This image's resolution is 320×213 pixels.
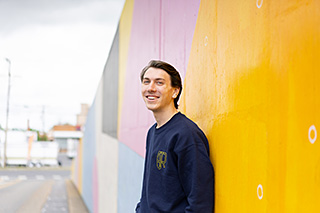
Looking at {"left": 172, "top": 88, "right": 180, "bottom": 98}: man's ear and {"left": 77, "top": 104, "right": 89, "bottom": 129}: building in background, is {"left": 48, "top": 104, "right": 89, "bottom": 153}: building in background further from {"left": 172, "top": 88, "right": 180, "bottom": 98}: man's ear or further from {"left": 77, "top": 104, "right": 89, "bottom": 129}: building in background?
{"left": 172, "top": 88, "right": 180, "bottom": 98}: man's ear

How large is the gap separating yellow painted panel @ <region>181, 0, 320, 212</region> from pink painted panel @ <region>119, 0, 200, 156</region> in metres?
0.46

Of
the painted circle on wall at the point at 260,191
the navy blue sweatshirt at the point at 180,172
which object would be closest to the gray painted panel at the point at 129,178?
the navy blue sweatshirt at the point at 180,172

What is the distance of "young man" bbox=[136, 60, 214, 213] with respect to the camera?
170 centimetres

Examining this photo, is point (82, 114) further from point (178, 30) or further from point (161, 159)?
point (161, 159)

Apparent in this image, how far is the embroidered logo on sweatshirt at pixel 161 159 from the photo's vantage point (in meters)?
1.83

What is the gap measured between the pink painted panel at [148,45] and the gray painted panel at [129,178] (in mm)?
109

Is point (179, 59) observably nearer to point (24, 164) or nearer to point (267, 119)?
point (267, 119)

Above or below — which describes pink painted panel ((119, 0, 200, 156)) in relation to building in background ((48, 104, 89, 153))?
above

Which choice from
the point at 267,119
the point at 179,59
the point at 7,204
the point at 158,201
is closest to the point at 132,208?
the point at 179,59

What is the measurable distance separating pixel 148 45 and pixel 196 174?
91.4 inches

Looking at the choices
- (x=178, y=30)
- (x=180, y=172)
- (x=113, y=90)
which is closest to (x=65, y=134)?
(x=113, y=90)

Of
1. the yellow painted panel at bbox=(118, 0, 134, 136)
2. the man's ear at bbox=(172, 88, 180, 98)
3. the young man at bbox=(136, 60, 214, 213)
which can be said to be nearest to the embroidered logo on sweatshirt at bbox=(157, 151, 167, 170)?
the young man at bbox=(136, 60, 214, 213)

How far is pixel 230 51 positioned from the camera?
5.59ft

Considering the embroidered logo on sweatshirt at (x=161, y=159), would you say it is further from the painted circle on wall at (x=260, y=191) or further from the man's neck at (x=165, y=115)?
the painted circle on wall at (x=260, y=191)
